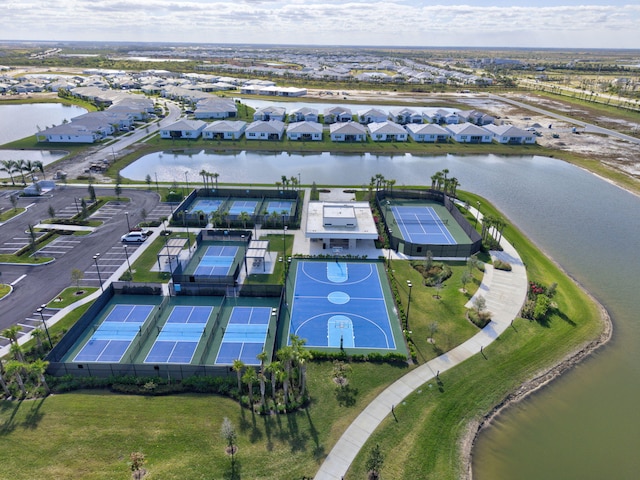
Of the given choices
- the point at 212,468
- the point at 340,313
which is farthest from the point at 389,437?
the point at 340,313

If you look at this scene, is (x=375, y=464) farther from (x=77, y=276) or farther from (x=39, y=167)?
(x=39, y=167)

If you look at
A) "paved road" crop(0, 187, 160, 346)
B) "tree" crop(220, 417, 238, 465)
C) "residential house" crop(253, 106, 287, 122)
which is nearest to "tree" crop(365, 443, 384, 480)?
"tree" crop(220, 417, 238, 465)

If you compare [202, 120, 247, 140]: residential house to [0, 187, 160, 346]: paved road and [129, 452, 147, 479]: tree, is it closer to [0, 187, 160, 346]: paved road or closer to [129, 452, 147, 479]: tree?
[0, 187, 160, 346]: paved road

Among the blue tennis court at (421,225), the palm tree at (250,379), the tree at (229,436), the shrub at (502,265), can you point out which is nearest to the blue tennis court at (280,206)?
the blue tennis court at (421,225)

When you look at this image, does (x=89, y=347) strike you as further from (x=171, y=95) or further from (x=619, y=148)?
(x=171, y=95)

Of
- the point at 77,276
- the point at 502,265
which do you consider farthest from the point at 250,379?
the point at 502,265
